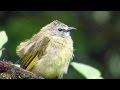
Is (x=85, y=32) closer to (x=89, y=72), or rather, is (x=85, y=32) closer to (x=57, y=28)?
(x=57, y=28)

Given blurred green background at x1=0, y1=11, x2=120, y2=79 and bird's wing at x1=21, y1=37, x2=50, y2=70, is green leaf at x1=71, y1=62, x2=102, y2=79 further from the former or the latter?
blurred green background at x1=0, y1=11, x2=120, y2=79

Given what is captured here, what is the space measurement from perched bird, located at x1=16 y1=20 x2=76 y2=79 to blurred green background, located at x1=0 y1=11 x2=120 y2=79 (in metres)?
2.21

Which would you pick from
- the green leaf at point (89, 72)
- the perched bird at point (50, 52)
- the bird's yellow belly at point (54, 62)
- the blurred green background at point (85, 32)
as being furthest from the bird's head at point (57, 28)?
the blurred green background at point (85, 32)

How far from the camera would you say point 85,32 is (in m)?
7.66

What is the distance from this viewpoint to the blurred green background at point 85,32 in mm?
6828

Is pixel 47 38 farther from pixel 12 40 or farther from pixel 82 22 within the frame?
pixel 82 22

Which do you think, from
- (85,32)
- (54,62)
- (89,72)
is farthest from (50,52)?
(85,32)

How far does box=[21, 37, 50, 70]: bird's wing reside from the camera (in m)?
3.97

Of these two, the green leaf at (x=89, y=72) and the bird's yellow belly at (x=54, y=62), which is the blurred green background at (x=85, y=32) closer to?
the bird's yellow belly at (x=54, y=62)

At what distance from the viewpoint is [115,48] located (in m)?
7.46

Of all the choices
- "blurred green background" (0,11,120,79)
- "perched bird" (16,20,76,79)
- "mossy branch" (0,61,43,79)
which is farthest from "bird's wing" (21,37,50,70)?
"blurred green background" (0,11,120,79)

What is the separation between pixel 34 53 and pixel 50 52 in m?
0.13
